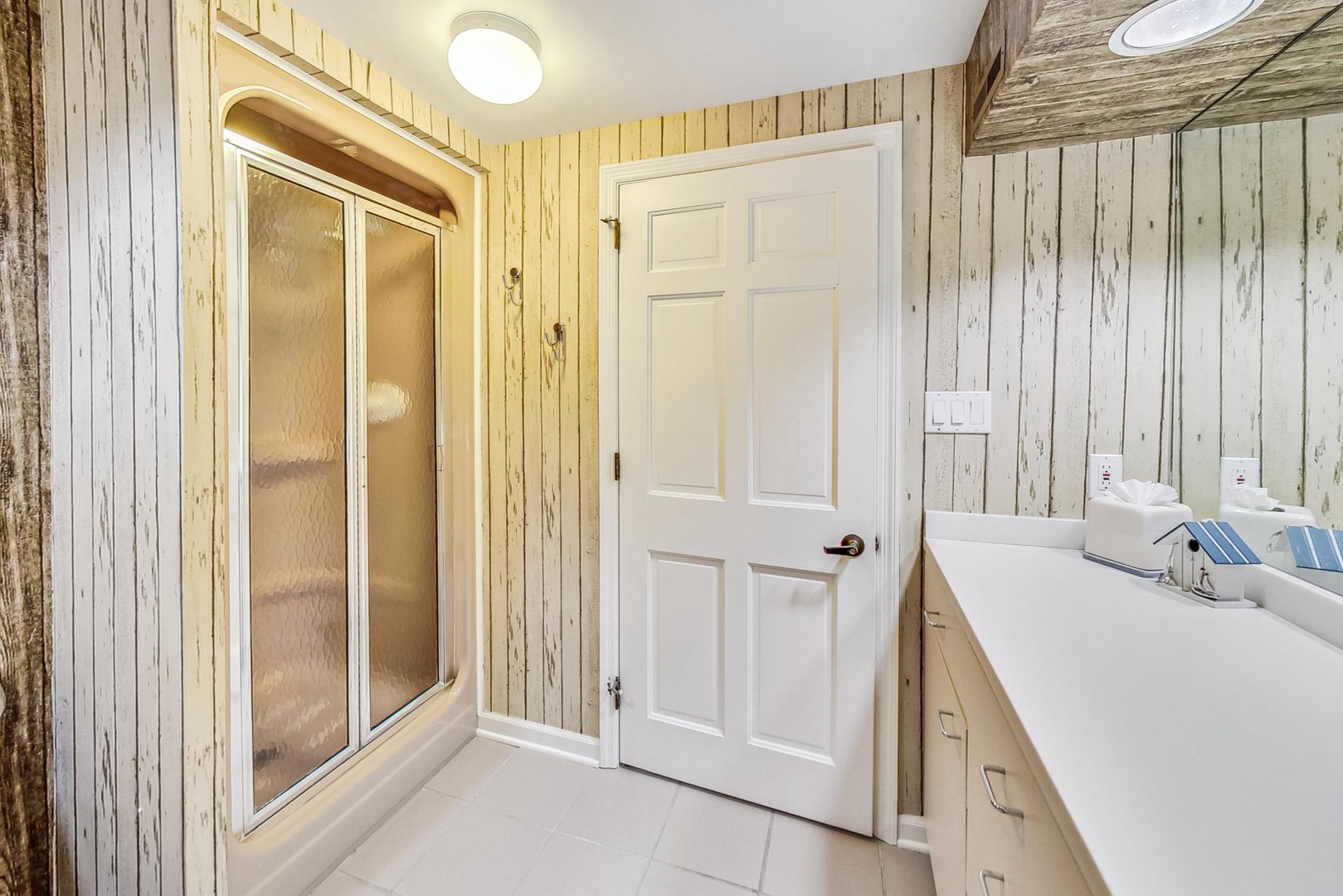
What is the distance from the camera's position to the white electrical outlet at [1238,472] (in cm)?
110

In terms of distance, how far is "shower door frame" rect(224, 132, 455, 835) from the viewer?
4.31ft

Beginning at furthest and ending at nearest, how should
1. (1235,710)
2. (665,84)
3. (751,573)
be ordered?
1. (751,573)
2. (665,84)
3. (1235,710)

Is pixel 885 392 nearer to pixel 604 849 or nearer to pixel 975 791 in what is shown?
pixel 975 791

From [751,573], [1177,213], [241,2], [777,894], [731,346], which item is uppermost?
[241,2]

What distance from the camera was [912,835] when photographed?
1.55m

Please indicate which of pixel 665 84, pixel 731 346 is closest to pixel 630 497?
pixel 731 346

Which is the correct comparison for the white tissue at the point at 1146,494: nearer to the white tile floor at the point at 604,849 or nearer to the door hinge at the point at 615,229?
the white tile floor at the point at 604,849

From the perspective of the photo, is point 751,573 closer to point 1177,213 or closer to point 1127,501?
point 1127,501

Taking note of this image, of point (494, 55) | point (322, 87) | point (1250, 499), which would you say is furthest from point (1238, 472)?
point (322, 87)

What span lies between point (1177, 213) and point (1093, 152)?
0.86 ft

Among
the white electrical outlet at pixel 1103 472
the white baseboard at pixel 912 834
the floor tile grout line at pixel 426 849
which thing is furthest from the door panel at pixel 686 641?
the white electrical outlet at pixel 1103 472

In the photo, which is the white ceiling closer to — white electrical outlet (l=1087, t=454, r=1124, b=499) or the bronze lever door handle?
white electrical outlet (l=1087, t=454, r=1124, b=499)

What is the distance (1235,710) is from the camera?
678 millimetres

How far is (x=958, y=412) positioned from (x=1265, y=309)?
0.62 m
